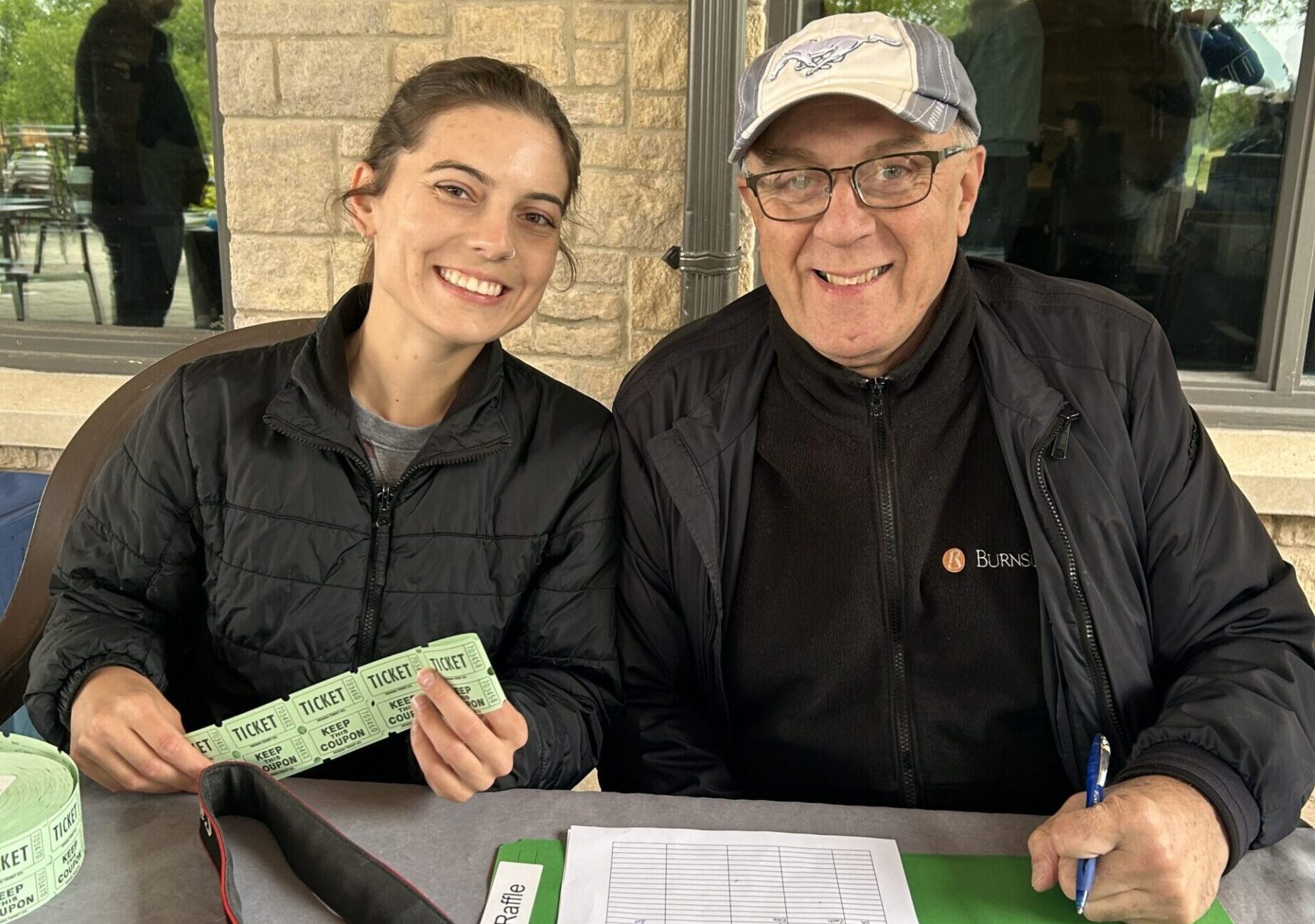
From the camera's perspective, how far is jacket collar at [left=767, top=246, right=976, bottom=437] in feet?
4.94

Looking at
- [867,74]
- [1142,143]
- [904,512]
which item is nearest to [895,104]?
[867,74]

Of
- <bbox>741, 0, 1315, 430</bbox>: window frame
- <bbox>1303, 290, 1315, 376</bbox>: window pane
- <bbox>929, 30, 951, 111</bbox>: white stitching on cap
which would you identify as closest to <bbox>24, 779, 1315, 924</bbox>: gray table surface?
<bbox>929, 30, 951, 111</bbox>: white stitching on cap

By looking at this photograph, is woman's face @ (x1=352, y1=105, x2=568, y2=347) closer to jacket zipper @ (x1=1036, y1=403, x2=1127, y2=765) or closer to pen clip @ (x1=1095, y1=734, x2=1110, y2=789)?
jacket zipper @ (x1=1036, y1=403, x2=1127, y2=765)

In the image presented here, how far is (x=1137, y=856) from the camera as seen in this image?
1015 millimetres

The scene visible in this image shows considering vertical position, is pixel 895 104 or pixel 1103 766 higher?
pixel 895 104

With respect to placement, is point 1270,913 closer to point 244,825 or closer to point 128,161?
point 244,825

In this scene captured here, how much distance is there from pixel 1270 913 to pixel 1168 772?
0.53ft

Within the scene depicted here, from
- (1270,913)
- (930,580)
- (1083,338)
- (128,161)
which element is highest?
(128,161)

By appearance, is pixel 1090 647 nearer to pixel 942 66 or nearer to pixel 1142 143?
pixel 942 66

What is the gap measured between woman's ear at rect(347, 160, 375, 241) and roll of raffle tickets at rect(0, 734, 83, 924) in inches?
→ 32.6

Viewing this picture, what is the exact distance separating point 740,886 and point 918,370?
77cm

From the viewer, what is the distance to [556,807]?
1.18 metres

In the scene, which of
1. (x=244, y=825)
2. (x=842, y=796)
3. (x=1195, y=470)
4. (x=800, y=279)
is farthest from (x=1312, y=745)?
(x=244, y=825)

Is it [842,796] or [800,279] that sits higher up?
[800,279]
